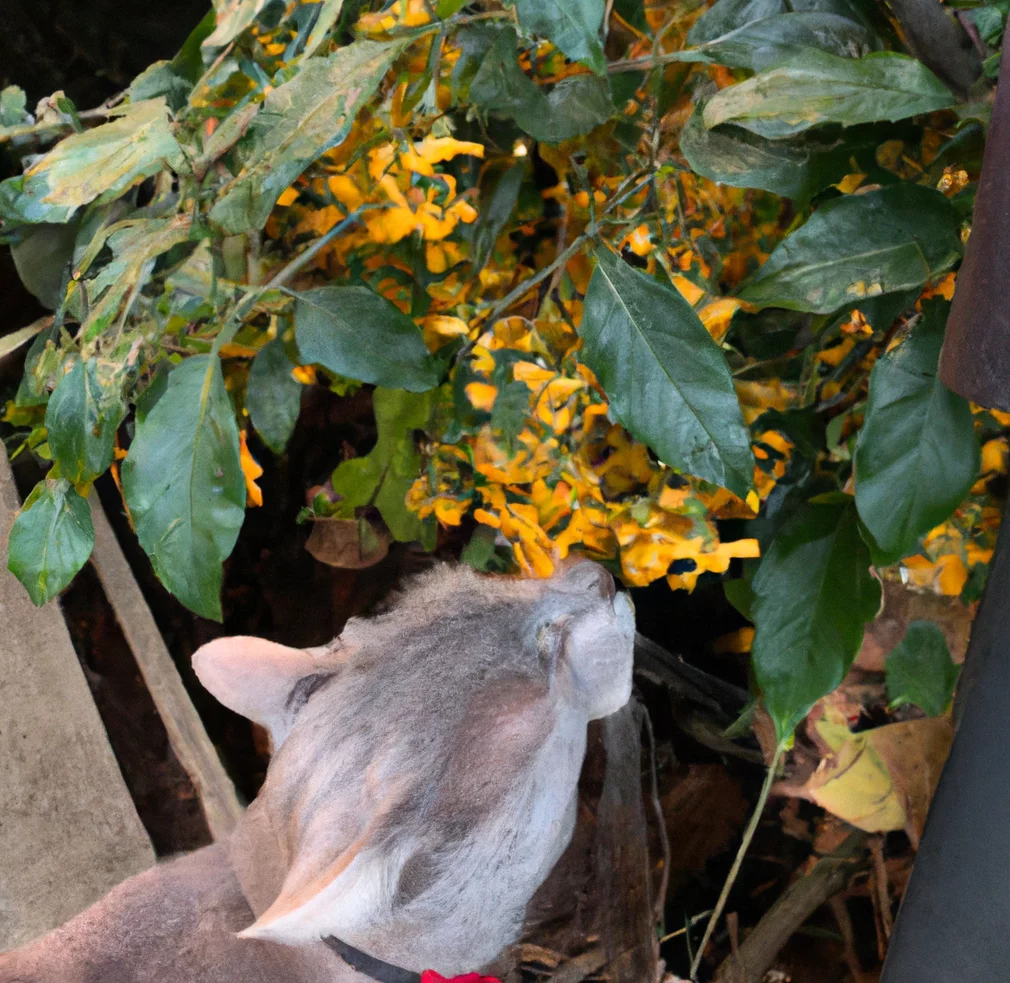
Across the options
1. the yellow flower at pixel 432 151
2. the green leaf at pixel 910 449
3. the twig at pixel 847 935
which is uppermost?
the yellow flower at pixel 432 151

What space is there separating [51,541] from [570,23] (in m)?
0.48

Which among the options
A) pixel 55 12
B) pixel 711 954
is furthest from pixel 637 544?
pixel 55 12

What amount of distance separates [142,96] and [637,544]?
0.50 metres

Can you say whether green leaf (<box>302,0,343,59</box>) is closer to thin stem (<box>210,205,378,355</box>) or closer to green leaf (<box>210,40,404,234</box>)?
green leaf (<box>210,40,404,234</box>)

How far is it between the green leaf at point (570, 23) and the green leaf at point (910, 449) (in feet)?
0.84

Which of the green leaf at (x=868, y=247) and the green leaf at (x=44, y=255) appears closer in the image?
the green leaf at (x=868, y=247)

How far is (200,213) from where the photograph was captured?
Answer: 0.56 m

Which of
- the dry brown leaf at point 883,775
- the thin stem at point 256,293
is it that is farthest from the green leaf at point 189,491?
the dry brown leaf at point 883,775

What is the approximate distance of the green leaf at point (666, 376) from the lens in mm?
531

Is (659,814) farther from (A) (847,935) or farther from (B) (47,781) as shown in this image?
(B) (47,781)

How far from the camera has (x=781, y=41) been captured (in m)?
0.53

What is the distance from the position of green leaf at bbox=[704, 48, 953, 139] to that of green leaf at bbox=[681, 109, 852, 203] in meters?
0.06

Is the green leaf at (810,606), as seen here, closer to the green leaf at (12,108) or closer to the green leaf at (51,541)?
the green leaf at (51,541)

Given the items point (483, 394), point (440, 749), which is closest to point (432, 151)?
point (483, 394)
